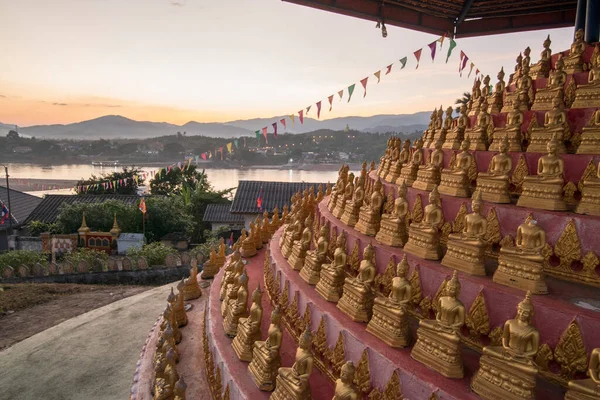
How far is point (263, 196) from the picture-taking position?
24578mm

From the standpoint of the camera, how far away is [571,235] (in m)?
3.18

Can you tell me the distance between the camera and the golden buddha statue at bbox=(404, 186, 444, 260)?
12.5ft

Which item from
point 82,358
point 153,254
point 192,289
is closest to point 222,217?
point 153,254

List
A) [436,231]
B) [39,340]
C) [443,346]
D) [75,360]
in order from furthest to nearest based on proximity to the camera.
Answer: [39,340] < [75,360] < [436,231] < [443,346]

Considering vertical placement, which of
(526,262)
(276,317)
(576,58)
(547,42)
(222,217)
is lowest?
(222,217)

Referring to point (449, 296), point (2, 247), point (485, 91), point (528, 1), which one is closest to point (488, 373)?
point (449, 296)

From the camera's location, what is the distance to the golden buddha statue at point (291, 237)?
5.88 m

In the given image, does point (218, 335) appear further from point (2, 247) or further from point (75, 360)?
point (2, 247)

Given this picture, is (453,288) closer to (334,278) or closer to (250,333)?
(334,278)

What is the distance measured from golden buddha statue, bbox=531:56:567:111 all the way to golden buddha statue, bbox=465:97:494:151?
1.86 feet

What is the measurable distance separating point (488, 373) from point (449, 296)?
1.97ft

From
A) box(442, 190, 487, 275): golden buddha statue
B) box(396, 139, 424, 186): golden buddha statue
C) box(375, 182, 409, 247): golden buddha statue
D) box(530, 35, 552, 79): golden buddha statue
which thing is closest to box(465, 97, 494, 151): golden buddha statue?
box(396, 139, 424, 186): golden buddha statue

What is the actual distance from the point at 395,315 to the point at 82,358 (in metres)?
8.21

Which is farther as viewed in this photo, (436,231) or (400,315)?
(436,231)
